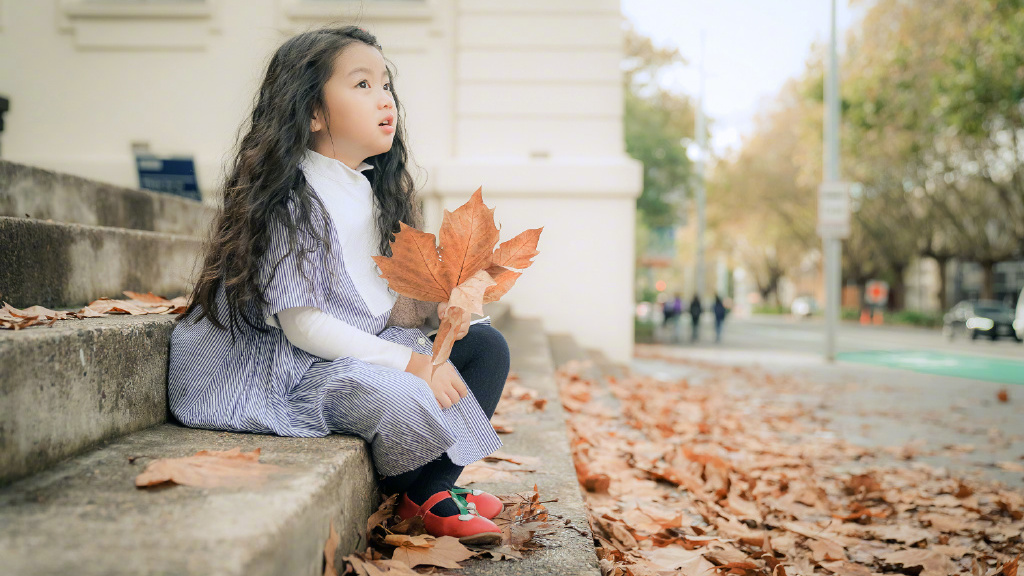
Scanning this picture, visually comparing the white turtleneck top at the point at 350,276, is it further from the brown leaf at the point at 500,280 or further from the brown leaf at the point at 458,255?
the brown leaf at the point at 500,280

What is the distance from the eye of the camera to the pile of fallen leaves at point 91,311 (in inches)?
57.6

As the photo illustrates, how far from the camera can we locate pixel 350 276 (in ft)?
5.78

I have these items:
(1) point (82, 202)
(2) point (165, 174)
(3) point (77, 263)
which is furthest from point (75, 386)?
(2) point (165, 174)

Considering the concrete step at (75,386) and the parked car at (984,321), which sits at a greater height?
the concrete step at (75,386)

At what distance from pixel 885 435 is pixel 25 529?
203 inches

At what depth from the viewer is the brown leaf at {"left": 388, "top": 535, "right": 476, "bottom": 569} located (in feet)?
4.65

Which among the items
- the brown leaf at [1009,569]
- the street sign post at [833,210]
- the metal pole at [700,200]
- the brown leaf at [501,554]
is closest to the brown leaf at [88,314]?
the brown leaf at [501,554]

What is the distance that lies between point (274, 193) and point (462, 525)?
36.1 inches

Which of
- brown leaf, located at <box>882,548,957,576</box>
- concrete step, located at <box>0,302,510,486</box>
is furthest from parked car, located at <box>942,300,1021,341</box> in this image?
concrete step, located at <box>0,302,510,486</box>

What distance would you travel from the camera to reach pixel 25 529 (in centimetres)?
98

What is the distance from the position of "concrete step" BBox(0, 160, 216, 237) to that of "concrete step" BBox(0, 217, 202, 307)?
0.23m

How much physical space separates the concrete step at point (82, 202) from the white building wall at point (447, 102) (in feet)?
10.4

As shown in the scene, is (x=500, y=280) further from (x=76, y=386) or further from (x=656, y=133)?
(x=656, y=133)

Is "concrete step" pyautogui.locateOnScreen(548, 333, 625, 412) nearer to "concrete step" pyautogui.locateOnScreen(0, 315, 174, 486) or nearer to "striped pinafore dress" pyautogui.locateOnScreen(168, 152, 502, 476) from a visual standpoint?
"striped pinafore dress" pyautogui.locateOnScreen(168, 152, 502, 476)
